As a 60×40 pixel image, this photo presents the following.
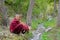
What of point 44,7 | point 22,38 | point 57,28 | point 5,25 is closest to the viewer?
point 22,38

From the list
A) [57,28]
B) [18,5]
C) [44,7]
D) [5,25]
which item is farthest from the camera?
[44,7]

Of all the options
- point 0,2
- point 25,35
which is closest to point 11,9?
point 0,2

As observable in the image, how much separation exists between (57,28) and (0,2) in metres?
4.50

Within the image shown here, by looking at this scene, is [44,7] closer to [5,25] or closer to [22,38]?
[5,25]

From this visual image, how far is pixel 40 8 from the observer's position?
28219mm

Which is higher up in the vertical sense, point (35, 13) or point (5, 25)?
point (5, 25)

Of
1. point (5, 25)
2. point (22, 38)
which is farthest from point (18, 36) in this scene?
point (5, 25)

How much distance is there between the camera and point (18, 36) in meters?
9.03

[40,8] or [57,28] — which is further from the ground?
[57,28]

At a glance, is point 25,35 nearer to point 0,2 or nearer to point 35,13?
point 0,2

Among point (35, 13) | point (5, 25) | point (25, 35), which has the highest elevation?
point (25, 35)

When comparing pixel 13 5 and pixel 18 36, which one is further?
pixel 13 5

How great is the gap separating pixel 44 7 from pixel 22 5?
3.23 m

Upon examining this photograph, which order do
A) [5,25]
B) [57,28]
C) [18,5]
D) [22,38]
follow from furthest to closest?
[18,5]
[5,25]
[57,28]
[22,38]
